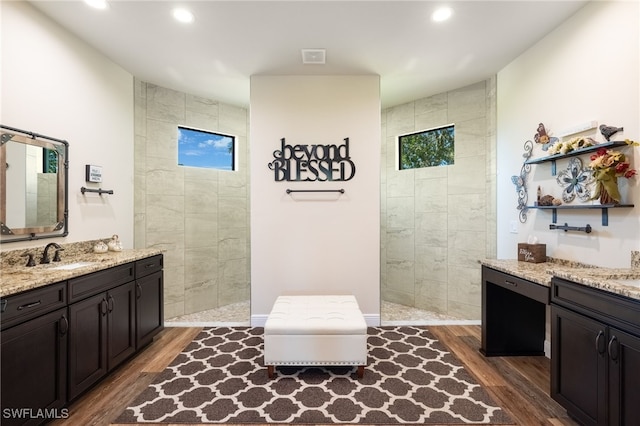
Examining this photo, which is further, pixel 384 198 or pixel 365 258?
pixel 384 198

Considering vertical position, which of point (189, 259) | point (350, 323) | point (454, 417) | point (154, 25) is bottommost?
point (454, 417)

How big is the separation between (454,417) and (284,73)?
359 centimetres

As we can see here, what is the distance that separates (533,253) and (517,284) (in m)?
0.50

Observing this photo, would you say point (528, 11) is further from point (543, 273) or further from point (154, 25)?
point (154, 25)

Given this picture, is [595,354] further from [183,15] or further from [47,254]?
[47,254]

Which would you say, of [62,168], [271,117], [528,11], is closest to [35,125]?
[62,168]

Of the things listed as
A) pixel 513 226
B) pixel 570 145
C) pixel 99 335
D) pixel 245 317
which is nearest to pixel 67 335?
pixel 99 335

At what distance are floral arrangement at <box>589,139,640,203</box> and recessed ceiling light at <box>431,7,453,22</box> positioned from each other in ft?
5.06

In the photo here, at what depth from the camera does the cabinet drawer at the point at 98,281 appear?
2.07 meters

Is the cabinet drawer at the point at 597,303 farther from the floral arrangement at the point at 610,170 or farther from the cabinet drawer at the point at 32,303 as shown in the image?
the cabinet drawer at the point at 32,303

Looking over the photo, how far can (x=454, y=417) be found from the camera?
6.57ft

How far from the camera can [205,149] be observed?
4328 millimetres

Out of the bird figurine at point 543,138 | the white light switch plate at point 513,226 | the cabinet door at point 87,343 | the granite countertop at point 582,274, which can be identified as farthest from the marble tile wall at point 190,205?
the bird figurine at point 543,138

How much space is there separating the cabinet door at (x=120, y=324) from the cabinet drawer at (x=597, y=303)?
327 centimetres
